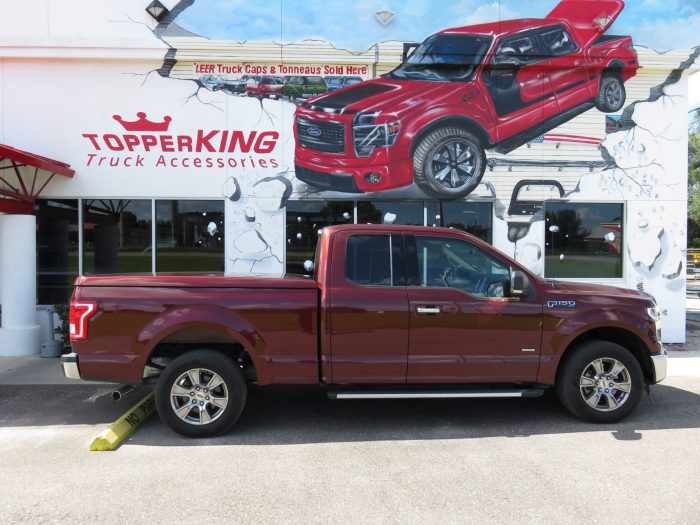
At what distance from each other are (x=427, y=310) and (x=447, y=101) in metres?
5.53

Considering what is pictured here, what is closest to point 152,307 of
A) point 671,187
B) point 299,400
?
point 299,400

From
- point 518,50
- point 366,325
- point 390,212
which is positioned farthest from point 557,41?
point 366,325

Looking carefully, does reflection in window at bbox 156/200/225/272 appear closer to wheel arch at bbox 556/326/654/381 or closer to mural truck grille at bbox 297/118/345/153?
mural truck grille at bbox 297/118/345/153

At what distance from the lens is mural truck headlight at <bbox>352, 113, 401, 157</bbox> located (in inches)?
344

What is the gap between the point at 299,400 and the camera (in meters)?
5.61

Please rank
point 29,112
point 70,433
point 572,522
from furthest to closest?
point 29,112
point 70,433
point 572,522

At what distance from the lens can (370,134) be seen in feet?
28.7

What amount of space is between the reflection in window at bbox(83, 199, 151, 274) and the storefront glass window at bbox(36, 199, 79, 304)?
230 mm

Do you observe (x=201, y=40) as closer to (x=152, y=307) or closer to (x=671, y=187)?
(x=152, y=307)

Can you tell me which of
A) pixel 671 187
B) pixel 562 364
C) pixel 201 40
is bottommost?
pixel 562 364

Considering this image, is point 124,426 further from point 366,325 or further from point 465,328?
point 465,328

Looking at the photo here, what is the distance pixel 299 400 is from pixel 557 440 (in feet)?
8.89

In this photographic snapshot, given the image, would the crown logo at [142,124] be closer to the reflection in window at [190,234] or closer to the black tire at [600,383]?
the reflection in window at [190,234]

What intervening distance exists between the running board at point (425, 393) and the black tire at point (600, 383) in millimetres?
339
